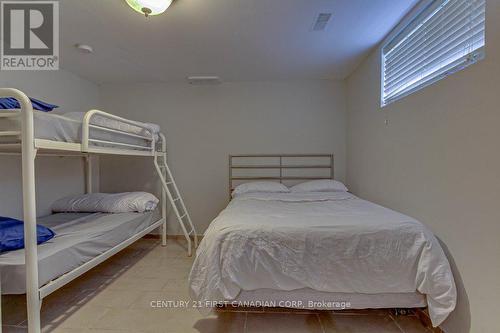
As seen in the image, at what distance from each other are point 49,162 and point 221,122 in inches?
87.2

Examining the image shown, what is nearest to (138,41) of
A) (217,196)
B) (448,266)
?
(217,196)

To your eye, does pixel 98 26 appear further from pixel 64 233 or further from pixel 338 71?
pixel 338 71

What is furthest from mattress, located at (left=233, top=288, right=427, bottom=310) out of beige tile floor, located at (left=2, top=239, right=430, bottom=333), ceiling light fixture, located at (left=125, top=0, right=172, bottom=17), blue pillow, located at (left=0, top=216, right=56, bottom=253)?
ceiling light fixture, located at (left=125, top=0, right=172, bottom=17)

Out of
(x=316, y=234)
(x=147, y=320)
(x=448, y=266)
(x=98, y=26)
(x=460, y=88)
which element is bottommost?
(x=147, y=320)

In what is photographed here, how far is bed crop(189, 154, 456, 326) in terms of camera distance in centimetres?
167

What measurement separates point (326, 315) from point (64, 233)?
2.20 m

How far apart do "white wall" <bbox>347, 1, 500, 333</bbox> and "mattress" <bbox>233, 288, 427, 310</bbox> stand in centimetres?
40

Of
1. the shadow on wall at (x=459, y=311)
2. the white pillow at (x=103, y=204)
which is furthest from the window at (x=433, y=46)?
the white pillow at (x=103, y=204)

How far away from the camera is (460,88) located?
1.59 m

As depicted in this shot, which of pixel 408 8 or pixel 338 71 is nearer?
pixel 408 8

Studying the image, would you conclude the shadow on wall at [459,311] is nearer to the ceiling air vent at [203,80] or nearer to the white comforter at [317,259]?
the white comforter at [317,259]

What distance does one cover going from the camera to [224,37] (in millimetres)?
2498

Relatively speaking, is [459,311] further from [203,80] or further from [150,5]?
[203,80]

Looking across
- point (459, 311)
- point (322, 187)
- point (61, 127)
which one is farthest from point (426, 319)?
point (61, 127)
